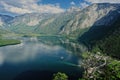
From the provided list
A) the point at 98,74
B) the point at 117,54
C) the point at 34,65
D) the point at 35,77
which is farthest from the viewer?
the point at 117,54

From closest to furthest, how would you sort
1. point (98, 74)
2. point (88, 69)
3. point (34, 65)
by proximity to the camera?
point (88, 69) < point (98, 74) < point (34, 65)

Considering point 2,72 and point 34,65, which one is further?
point 34,65

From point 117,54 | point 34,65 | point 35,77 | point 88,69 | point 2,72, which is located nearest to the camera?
point 88,69

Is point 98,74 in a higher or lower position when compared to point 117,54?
higher

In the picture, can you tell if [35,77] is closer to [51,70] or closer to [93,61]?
[51,70]

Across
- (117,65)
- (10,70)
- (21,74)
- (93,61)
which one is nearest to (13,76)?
(21,74)

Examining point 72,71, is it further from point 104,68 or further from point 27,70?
point 104,68

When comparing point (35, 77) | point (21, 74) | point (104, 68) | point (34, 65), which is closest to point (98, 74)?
point (104, 68)

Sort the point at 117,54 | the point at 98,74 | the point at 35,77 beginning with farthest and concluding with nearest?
the point at 117,54 < the point at 35,77 < the point at 98,74

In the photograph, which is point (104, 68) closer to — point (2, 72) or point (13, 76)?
point (13, 76)

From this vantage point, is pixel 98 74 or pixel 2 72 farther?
pixel 2 72
